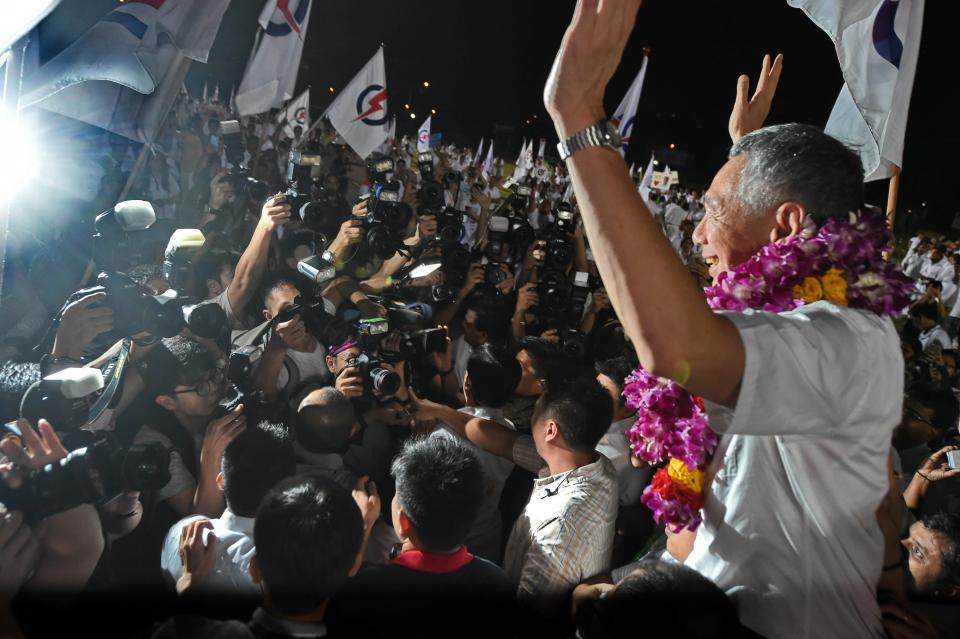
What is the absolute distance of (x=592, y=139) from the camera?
108 cm

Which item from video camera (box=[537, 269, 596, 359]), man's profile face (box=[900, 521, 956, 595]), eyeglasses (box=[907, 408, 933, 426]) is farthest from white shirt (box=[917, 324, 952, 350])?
man's profile face (box=[900, 521, 956, 595])

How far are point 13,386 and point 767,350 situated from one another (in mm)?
2859

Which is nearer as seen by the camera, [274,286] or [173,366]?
[173,366]

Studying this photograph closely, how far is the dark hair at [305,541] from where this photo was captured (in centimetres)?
175

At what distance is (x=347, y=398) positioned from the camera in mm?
2918

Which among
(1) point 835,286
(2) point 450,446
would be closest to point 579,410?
(2) point 450,446

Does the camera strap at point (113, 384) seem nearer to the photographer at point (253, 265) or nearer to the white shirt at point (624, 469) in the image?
the photographer at point (253, 265)

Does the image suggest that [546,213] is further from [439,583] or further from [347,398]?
[439,583]

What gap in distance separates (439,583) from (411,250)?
4.06 metres

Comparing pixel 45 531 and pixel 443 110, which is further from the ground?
pixel 443 110

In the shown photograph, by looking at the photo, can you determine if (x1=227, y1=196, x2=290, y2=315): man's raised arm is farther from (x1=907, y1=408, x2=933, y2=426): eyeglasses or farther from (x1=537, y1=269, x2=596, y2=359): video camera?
(x1=907, y1=408, x2=933, y2=426): eyeglasses

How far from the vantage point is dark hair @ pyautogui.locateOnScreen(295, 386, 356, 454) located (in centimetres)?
278

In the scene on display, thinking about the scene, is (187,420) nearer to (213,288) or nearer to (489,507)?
(489,507)

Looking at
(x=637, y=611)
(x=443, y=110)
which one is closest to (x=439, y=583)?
(x=637, y=611)
